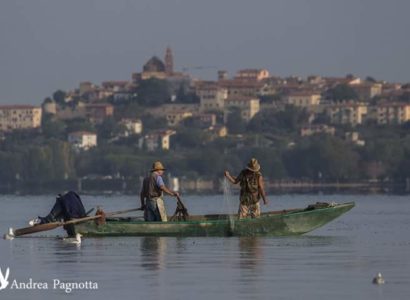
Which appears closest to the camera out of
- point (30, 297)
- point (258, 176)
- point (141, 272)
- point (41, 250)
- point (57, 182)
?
point (30, 297)

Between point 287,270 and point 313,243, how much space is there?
676cm

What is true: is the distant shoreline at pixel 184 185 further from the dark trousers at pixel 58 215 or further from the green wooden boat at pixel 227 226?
the dark trousers at pixel 58 215

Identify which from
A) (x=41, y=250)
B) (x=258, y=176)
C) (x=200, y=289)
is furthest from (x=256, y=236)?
(x=200, y=289)

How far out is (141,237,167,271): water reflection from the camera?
31500mm

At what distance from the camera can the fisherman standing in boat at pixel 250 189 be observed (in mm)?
39031

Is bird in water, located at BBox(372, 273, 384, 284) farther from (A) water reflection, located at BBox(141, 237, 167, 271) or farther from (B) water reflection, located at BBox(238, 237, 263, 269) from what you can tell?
(A) water reflection, located at BBox(141, 237, 167, 271)

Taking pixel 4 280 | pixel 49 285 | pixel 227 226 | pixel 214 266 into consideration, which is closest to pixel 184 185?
pixel 227 226

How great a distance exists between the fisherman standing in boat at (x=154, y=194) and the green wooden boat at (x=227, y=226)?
0.35 meters

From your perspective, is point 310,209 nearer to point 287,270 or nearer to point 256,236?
point 256,236

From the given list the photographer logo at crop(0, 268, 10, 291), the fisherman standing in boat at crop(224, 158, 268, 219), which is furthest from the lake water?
the fisherman standing in boat at crop(224, 158, 268, 219)

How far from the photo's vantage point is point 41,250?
Result: 35.7 m

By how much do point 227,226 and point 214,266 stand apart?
789 centimetres

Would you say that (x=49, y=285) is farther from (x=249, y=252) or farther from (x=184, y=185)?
(x=184, y=185)

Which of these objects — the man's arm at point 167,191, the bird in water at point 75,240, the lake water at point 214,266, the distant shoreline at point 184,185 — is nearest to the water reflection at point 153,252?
the lake water at point 214,266
